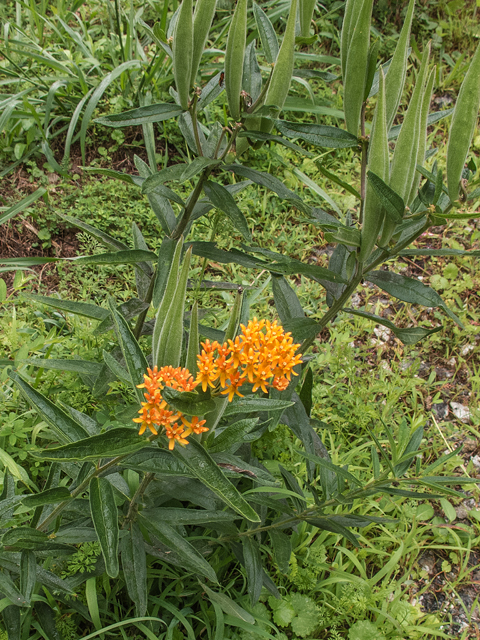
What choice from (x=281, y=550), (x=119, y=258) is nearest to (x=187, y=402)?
(x=119, y=258)

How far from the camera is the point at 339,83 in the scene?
4328 millimetres

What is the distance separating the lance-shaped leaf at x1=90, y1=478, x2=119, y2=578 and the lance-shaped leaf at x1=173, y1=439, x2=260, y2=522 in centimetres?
22

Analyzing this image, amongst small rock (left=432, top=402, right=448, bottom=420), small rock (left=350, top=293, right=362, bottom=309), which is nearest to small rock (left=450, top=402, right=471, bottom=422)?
small rock (left=432, top=402, right=448, bottom=420)

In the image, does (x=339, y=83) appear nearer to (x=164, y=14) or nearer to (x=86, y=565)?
(x=164, y=14)

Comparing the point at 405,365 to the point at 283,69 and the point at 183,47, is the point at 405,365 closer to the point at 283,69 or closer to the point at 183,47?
the point at 283,69

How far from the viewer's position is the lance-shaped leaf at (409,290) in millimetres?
1621

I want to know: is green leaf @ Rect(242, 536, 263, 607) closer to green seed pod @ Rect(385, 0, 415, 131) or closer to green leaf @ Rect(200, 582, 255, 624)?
green leaf @ Rect(200, 582, 255, 624)

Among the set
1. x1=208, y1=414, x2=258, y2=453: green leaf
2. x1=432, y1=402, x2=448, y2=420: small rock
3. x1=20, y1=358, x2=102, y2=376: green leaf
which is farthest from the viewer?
x1=432, y1=402, x2=448, y2=420: small rock

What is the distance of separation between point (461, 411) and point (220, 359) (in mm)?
2306

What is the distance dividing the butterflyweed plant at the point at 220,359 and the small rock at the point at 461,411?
1.31 metres

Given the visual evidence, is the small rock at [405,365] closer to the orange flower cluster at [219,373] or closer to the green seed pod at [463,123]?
the green seed pod at [463,123]

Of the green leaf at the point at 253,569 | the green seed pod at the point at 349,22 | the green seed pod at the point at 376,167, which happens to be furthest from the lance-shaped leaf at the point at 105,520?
the green seed pod at the point at 349,22

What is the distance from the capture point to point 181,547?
1479mm

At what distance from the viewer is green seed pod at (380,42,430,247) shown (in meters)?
1.36
